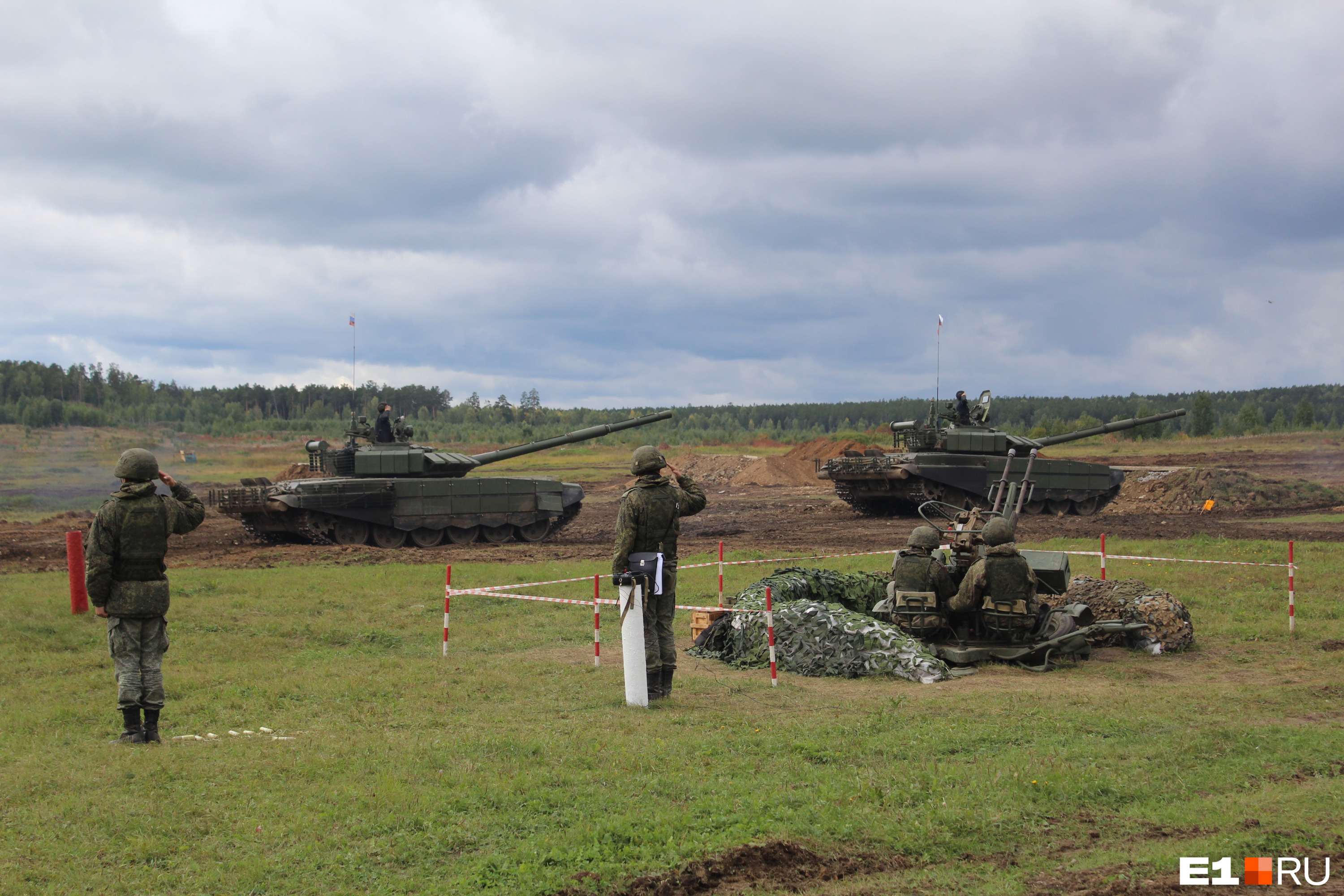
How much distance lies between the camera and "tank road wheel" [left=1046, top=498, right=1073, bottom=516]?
3212cm

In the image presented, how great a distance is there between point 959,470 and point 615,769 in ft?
83.0

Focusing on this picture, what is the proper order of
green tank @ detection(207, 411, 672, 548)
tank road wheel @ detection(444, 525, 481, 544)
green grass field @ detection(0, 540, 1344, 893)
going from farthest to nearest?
tank road wheel @ detection(444, 525, 481, 544) → green tank @ detection(207, 411, 672, 548) → green grass field @ detection(0, 540, 1344, 893)

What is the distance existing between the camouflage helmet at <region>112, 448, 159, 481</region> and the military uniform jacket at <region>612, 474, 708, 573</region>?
11.7 ft

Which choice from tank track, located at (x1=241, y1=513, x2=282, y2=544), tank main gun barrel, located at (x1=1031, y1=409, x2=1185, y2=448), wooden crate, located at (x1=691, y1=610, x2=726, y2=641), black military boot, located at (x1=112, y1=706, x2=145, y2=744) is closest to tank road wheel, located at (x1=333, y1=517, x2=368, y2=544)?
tank track, located at (x1=241, y1=513, x2=282, y2=544)

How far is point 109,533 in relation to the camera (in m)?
7.59

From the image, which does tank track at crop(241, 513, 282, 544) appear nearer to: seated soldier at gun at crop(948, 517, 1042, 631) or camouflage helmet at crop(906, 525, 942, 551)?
camouflage helmet at crop(906, 525, 942, 551)

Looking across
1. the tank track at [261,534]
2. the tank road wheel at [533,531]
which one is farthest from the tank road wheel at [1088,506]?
the tank track at [261,534]

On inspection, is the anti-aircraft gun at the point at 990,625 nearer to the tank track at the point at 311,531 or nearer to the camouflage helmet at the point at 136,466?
the camouflage helmet at the point at 136,466

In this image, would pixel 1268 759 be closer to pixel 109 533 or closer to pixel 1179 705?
pixel 1179 705

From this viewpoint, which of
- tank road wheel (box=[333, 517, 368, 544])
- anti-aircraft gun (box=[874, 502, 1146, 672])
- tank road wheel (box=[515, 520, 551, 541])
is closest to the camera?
anti-aircraft gun (box=[874, 502, 1146, 672])

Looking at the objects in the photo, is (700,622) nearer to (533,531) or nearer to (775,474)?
(533,531)

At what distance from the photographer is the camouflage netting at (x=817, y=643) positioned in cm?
982

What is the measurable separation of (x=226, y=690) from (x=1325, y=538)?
2079 centimetres

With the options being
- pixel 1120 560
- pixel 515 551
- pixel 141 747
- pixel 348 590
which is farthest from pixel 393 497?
pixel 141 747
